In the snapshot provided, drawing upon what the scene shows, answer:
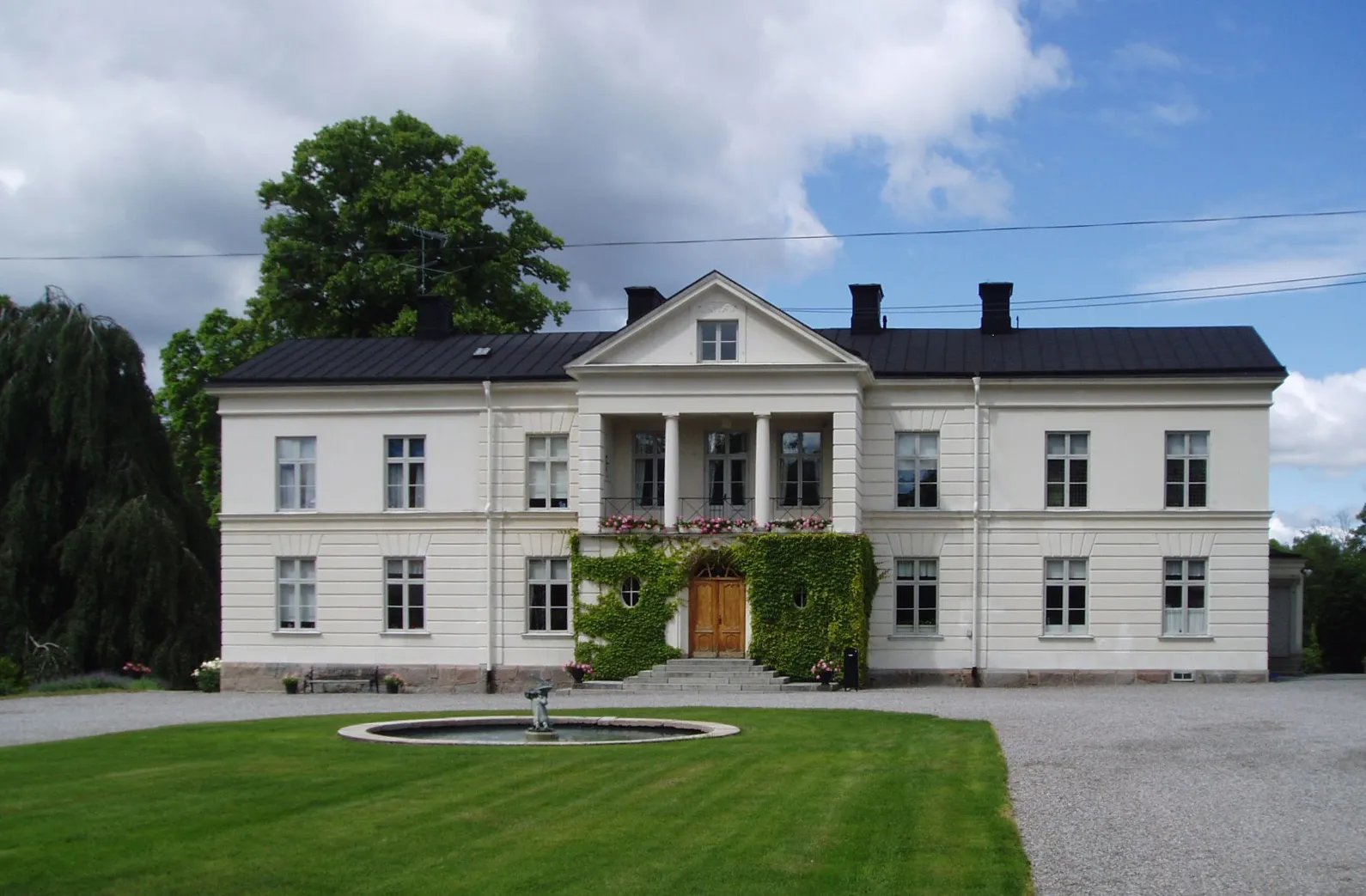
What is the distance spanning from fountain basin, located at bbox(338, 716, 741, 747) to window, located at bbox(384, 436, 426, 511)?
12.3 metres

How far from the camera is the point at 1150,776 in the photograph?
15.9m

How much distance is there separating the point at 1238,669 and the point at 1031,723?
12.3 metres

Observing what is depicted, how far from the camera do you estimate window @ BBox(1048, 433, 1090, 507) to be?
33.0 meters

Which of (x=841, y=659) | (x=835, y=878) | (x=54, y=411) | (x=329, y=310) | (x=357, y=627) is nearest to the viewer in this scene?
(x=835, y=878)

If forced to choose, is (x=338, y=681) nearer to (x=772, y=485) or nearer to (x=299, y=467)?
(x=299, y=467)

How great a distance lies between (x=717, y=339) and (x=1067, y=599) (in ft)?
30.0

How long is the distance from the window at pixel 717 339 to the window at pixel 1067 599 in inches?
317

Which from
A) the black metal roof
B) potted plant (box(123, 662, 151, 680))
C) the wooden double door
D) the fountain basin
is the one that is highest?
the black metal roof

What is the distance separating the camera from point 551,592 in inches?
1342

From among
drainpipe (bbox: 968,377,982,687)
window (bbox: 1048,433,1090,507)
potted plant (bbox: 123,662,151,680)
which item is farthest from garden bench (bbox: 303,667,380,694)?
window (bbox: 1048,433,1090,507)

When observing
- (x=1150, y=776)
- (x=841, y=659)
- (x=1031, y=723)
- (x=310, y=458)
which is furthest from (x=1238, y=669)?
(x=310, y=458)

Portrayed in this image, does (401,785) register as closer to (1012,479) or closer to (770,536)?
(770,536)

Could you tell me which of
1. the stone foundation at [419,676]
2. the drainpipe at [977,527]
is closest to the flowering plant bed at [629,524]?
the stone foundation at [419,676]

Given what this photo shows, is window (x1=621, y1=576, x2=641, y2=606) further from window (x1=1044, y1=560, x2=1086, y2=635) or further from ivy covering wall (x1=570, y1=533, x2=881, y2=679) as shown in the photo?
window (x1=1044, y1=560, x2=1086, y2=635)
